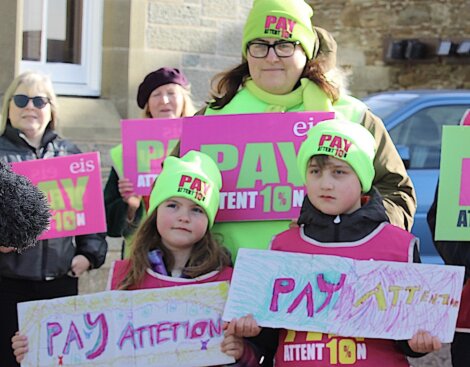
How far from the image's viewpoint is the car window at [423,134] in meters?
8.36

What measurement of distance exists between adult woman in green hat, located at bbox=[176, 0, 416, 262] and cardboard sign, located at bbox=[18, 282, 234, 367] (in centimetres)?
34

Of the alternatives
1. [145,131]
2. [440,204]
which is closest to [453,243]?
[440,204]

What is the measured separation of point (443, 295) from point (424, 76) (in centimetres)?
1300

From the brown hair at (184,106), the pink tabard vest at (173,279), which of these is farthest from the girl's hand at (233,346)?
the brown hair at (184,106)

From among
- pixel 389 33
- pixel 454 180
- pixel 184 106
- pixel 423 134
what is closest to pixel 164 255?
pixel 454 180

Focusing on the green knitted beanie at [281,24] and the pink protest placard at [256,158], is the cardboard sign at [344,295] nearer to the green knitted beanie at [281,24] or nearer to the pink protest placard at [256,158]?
the pink protest placard at [256,158]

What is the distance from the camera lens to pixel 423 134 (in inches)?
333

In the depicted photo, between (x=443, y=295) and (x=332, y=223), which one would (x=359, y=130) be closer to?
(x=332, y=223)

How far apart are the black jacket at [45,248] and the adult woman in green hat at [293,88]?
1077mm

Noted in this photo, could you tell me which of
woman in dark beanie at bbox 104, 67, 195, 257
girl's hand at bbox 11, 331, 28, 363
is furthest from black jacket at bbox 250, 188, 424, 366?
woman in dark beanie at bbox 104, 67, 195, 257

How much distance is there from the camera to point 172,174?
14.0 feet

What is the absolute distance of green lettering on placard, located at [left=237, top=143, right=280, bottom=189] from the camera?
170 inches

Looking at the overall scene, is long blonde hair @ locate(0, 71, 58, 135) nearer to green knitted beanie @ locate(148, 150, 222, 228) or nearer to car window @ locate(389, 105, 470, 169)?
green knitted beanie @ locate(148, 150, 222, 228)

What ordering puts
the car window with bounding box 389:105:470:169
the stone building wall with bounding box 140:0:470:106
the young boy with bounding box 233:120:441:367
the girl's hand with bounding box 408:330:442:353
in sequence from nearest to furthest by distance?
the girl's hand with bounding box 408:330:442:353 < the young boy with bounding box 233:120:441:367 < the car window with bounding box 389:105:470:169 < the stone building wall with bounding box 140:0:470:106
